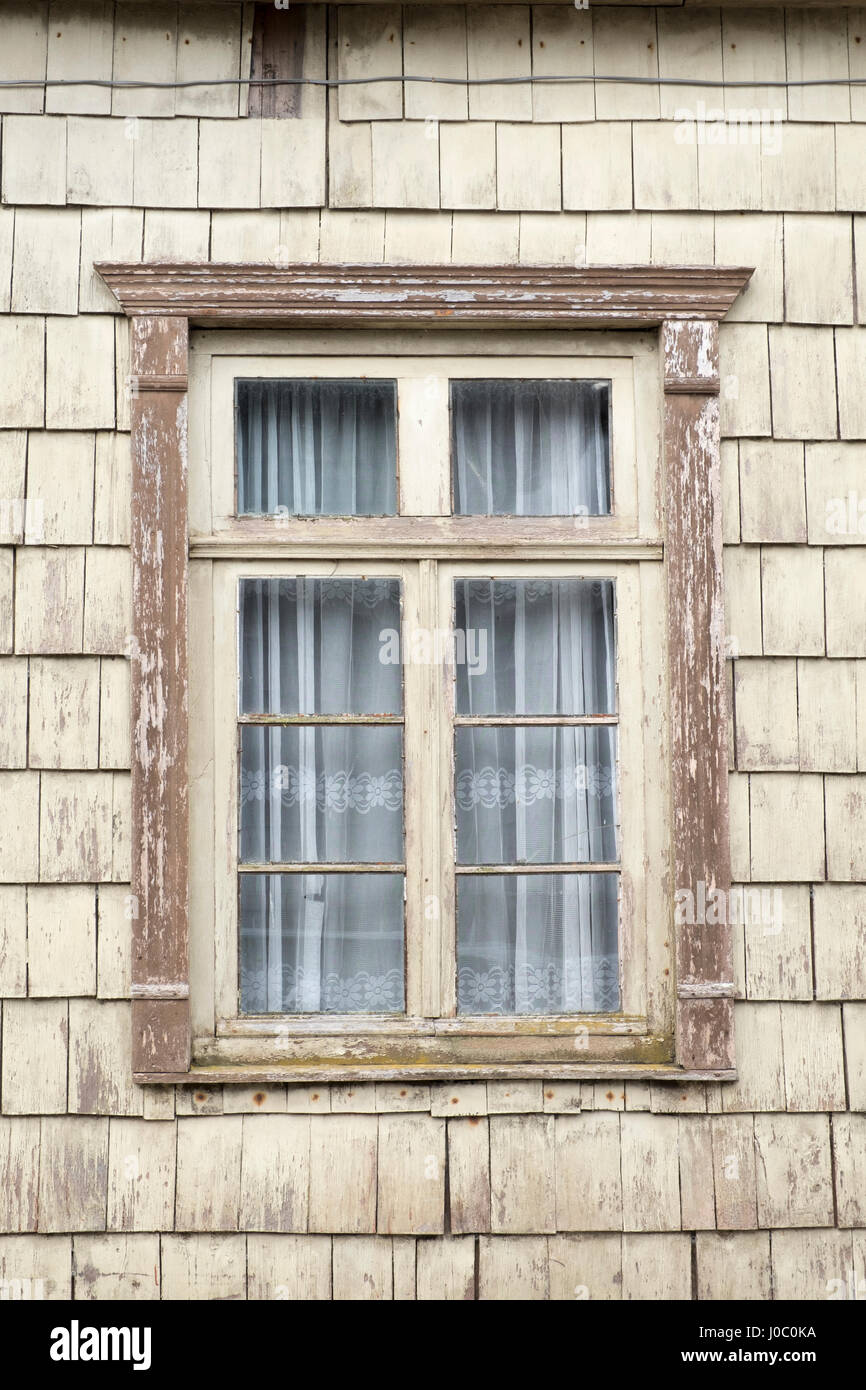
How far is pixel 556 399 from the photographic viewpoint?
3.77 metres

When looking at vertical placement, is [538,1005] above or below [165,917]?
below

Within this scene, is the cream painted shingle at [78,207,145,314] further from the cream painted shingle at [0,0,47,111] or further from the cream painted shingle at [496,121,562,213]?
the cream painted shingle at [496,121,562,213]

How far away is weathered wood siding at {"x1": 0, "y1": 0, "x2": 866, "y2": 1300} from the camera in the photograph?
11.4 feet

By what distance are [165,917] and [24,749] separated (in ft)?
1.87

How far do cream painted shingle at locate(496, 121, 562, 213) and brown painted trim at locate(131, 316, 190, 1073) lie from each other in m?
0.96

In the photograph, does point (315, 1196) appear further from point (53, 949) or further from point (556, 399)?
point (556, 399)

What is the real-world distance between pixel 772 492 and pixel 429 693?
107 cm

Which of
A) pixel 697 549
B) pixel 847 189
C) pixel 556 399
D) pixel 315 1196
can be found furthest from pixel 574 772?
pixel 847 189

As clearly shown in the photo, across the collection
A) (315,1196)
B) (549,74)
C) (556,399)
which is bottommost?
(315,1196)

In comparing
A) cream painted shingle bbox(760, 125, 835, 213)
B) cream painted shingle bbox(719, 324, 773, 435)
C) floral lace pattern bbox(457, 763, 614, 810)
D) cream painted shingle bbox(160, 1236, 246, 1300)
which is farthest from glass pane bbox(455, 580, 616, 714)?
cream painted shingle bbox(160, 1236, 246, 1300)

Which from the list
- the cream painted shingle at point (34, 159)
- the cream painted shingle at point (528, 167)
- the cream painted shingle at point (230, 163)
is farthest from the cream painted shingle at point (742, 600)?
the cream painted shingle at point (34, 159)

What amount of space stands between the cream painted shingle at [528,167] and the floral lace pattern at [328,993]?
210cm

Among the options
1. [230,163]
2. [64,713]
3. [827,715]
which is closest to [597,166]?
[230,163]

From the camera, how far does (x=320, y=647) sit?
3697mm
